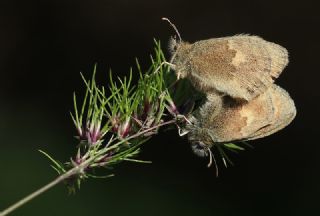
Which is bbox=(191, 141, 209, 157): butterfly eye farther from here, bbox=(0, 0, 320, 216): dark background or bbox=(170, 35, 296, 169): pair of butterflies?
bbox=(0, 0, 320, 216): dark background

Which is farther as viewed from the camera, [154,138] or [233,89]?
[154,138]

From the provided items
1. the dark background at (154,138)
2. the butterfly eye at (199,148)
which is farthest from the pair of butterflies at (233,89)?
the dark background at (154,138)

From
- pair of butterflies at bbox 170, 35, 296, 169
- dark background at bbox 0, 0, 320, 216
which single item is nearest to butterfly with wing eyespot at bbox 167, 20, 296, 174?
pair of butterflies at bbox 170, 35, 296, 169

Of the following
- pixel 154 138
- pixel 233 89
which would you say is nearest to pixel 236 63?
pixel 233 89

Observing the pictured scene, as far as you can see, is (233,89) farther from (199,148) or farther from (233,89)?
(199,148)

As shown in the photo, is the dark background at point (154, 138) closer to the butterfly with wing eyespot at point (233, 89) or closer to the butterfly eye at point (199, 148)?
A: the butterfly with wing eyespot at point (233, 89)
